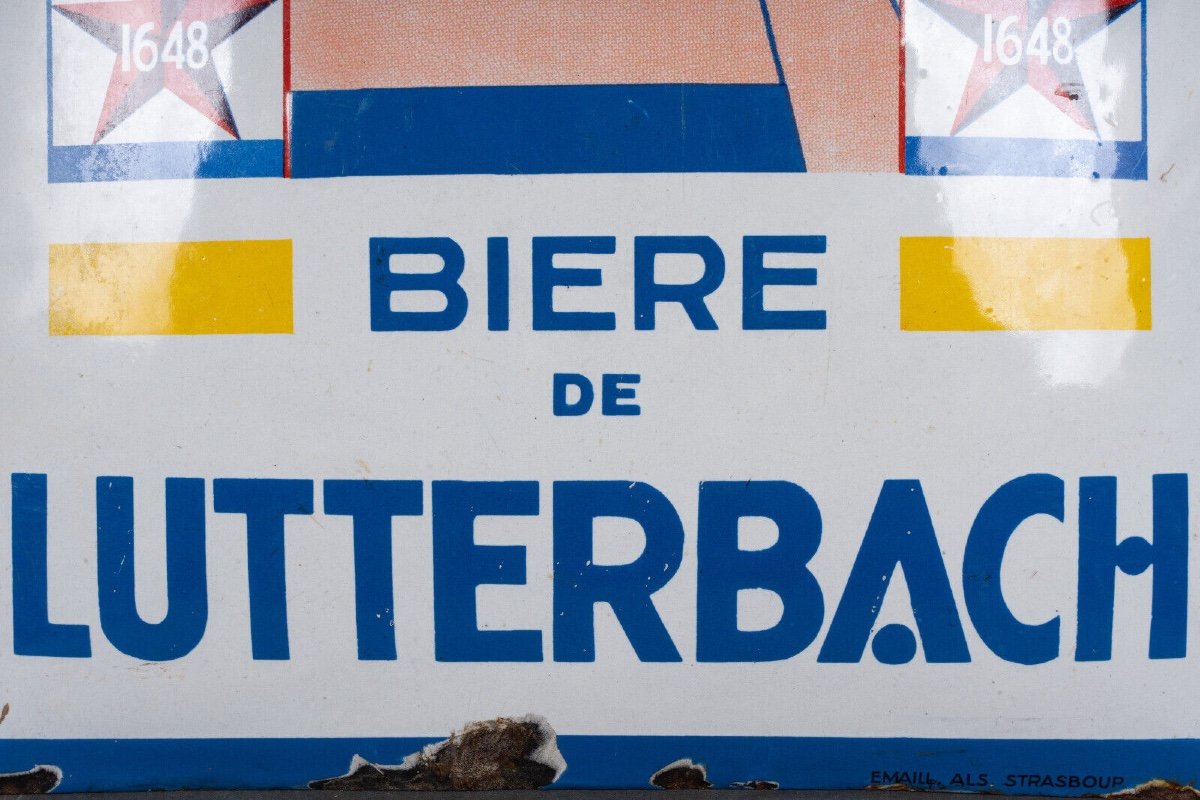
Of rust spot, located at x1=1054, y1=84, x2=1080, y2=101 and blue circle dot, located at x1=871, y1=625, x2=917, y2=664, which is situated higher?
rust spot, located at x1=1054, y1=84, x2=1080, y2=101

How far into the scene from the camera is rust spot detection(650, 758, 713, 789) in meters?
1.49

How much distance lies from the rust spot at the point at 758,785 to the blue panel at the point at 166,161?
135 centimetres

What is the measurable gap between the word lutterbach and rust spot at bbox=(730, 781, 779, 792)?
0.22 meters

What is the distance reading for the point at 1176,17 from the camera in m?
1.46

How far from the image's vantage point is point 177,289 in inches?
58.6

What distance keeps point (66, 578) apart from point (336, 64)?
40.4 inches

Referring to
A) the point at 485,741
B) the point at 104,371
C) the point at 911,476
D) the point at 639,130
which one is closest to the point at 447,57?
the point at 639,130

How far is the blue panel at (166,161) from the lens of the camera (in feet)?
4.86

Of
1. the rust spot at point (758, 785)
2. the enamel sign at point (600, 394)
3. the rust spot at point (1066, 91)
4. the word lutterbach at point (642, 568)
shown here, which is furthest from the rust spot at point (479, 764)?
the rust spot at point (1066, 91)

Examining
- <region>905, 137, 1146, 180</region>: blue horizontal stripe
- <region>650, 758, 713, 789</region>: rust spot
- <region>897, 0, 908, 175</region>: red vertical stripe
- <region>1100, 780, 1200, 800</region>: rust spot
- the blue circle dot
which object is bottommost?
<region>1100, 780, 1200, 800</region>: rust spot

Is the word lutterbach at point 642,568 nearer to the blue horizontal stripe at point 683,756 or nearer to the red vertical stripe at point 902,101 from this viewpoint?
the blue horizontal stripe at point 683,756

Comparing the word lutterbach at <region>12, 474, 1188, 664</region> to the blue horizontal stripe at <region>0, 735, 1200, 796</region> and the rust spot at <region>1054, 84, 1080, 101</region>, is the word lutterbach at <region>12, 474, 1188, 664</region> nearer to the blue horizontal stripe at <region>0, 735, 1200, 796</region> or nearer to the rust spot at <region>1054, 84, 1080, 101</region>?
the blue horizontal stripe at <region>0, 735, 1200, 796</region>

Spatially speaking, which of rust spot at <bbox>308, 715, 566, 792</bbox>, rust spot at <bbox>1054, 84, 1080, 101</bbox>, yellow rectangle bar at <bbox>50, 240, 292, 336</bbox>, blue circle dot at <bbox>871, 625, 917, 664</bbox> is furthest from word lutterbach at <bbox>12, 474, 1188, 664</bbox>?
rust spot at <bbox>1054, 84, 1080, 101</bbox>

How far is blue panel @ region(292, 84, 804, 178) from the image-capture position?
57.7 inches
